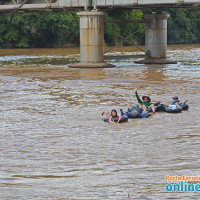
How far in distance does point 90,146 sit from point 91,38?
26939 millimetres

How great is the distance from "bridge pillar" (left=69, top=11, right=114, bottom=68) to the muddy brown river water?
1391cm

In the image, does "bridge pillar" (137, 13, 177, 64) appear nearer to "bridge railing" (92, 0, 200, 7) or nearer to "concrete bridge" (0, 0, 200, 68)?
"concrete bridge" (0, 0, 200, 68)

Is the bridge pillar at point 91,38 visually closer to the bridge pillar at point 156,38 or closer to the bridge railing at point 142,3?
the bridge railing at point 142,3

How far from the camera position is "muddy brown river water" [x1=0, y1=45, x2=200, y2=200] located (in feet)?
33.9

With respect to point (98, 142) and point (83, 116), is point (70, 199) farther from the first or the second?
point (83, 116)

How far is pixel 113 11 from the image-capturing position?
4834cm

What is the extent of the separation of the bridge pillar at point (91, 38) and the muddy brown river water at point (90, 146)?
45.6ft

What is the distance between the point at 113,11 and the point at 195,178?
3873cm

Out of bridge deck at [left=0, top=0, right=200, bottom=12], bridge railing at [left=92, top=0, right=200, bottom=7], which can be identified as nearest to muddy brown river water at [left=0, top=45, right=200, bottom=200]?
bridge railing at [left=92, top=0, right=200, bottom=7]

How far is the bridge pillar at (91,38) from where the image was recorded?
40219 millimetres

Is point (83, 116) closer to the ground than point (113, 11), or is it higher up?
closer to the ground

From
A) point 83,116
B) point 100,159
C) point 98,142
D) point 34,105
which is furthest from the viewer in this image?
point 34,105

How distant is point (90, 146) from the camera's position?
13.9 metres

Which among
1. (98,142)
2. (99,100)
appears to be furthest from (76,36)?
(98,142)
